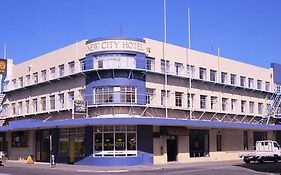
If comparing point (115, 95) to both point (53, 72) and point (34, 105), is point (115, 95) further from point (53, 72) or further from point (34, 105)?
point (34, 105)

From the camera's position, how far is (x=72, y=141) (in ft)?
141

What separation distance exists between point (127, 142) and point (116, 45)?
8.49 metres

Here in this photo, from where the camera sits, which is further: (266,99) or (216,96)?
(266,99)

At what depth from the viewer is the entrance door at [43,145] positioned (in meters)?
47.5

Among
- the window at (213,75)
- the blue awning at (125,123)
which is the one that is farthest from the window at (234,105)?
the window at (213,75)

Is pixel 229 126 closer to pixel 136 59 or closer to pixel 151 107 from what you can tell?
pixel 151 107

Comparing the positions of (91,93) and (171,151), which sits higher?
(91,93)

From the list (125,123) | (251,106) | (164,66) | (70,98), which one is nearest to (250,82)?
(251,106)

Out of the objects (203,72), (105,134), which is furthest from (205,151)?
(105,134)

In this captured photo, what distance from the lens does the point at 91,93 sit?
41188mm

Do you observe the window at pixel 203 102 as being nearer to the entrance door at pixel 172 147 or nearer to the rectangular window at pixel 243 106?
the entrance door at pixel 172 147

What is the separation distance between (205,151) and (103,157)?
43.4ft

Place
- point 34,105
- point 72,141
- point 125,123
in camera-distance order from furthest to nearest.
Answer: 1. point 34,105
2. point 72,141
3. point 125,123

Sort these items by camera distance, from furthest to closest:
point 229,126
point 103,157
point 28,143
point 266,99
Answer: point 266,99, point 28,143, point 229,126, point 103,157
